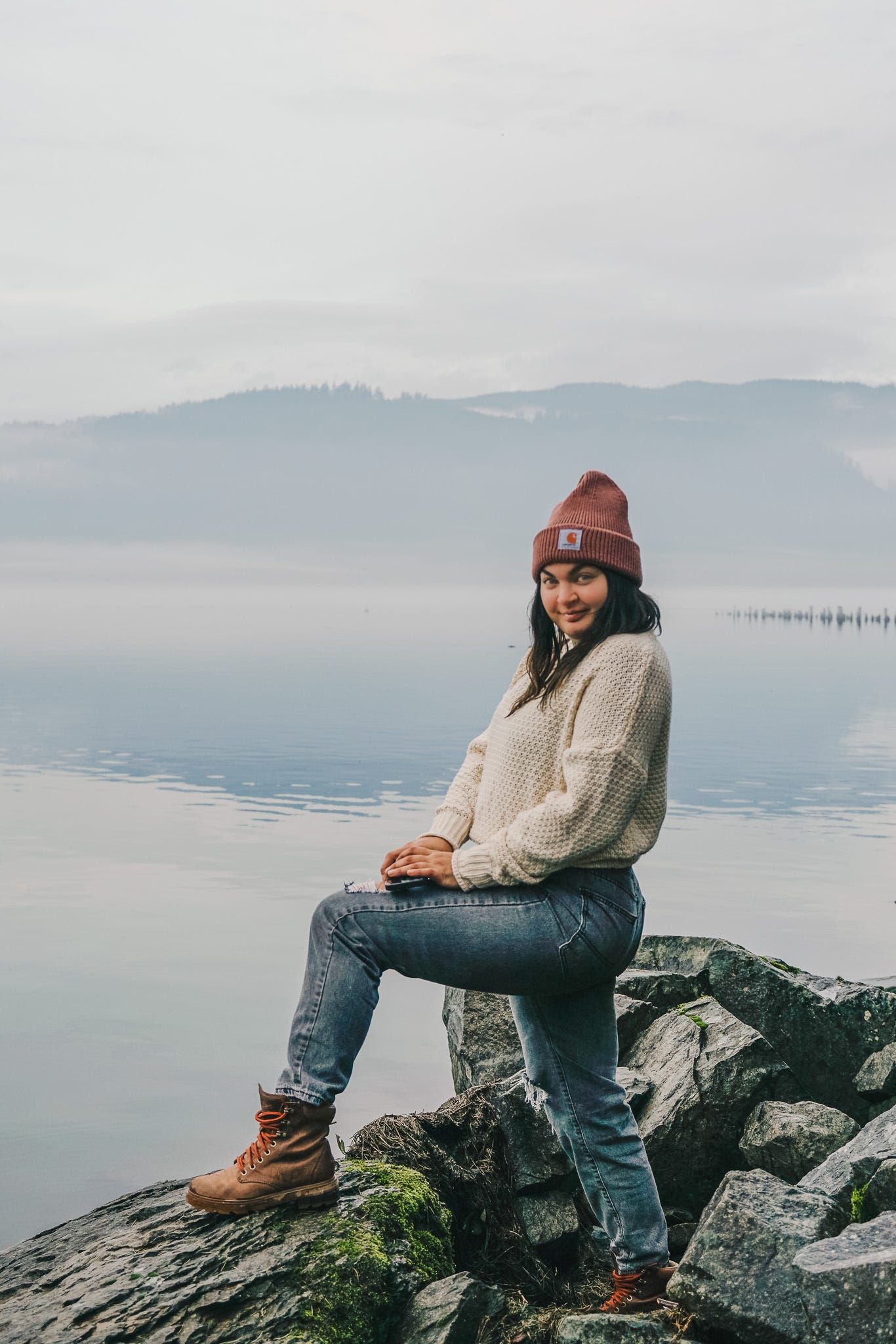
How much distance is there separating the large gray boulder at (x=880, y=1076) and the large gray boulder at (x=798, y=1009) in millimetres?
202

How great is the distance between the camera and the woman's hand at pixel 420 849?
4461mm

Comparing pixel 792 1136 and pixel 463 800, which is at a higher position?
pixel 463 800

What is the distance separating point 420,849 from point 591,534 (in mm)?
1240

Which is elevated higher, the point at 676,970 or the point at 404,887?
the point at 404,887

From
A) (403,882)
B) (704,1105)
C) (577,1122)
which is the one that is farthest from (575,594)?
(704,1105)

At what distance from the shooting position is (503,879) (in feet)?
14.1

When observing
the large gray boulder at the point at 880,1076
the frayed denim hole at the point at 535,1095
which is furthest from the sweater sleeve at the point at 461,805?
the large gray boulder at the point at 880,1076

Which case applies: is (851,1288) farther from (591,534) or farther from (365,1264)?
(591,534)

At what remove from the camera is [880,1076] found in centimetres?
631

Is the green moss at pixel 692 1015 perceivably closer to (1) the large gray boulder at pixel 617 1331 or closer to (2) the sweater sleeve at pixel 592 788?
(1) the large gray boulder at pixel 617 1331

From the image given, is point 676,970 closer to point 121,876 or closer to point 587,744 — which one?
point 587,744

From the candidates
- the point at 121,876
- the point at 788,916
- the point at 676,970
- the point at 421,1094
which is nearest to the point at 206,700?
the point at 121,876

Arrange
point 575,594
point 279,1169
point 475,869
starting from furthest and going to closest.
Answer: point 575,594
point 279,1169
point 475,869

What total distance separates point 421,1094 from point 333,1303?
8.68 m
